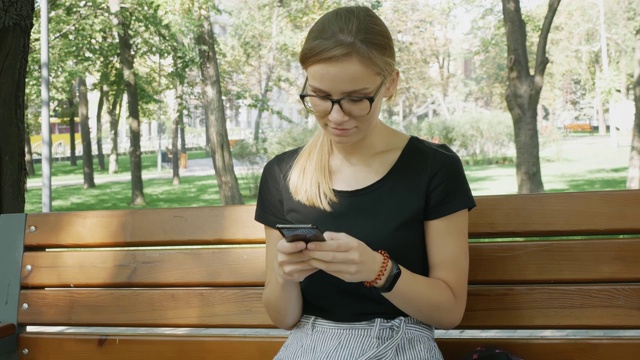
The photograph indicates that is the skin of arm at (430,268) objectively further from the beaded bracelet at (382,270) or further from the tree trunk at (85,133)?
the tree trunk at (85,133)

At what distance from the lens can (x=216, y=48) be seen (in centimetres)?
1805

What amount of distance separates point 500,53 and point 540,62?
14.7 ft

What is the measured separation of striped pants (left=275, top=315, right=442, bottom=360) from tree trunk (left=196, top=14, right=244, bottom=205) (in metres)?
14.7

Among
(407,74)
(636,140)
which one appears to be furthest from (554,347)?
(407,74)

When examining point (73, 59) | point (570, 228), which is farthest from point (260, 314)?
point (73, 59)

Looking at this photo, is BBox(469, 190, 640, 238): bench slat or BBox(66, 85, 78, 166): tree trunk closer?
BBox(469, 190, 640, 238): bench slat

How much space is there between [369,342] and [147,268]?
3.14 ft

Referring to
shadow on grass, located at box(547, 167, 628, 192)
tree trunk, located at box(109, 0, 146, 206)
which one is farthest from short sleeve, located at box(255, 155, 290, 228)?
tree trunk, located at box(109, 0, 146, 206)

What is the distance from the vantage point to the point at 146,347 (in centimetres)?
275

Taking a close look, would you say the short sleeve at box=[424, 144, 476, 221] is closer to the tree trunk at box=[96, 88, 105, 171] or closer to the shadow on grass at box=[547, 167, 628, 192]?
the shadow on grass at box=[547, 167, 628, 192]

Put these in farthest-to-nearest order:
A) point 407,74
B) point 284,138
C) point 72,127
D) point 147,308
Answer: point 72,127 < point 284,138 < point 407,74 < point 147,308

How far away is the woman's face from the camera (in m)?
2.00

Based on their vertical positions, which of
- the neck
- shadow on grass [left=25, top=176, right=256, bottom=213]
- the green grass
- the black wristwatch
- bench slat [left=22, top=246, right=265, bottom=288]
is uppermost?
the neck

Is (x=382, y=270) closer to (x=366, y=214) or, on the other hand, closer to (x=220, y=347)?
(x=366, y=214)
